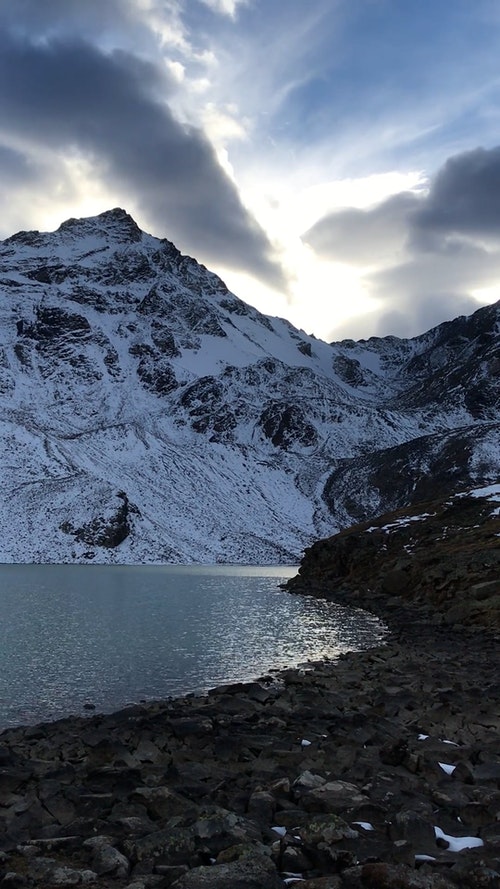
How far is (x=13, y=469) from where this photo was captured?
141125mm

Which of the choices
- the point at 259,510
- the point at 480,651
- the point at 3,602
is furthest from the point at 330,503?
the point at 480,651

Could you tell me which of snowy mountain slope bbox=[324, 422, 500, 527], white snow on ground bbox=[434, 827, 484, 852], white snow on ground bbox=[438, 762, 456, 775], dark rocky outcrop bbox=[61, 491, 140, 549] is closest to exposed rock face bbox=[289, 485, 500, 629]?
white snow on ground bbox=[438, 762, 456, 775]

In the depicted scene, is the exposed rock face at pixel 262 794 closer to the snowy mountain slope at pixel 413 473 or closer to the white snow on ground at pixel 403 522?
the white snow on ground at pixel 403 522

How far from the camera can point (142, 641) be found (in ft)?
107

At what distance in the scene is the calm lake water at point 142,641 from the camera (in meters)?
22.6

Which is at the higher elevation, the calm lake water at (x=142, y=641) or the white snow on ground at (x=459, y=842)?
the white snow on ground at (x=459, y=842)

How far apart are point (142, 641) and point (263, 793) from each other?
76.2 feet

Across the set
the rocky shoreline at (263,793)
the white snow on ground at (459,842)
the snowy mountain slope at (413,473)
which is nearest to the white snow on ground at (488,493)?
the rocky shoreline at (263,793)

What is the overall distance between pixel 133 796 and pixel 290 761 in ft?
11.9

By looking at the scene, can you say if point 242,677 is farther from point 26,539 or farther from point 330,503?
point 330,503

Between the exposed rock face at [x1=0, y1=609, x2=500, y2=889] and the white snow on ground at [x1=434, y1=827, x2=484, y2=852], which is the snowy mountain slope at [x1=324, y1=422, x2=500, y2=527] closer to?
the exposed rock face at [x1=0, y1=609, x2=500, y2=889]

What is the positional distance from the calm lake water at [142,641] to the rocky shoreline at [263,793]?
3.65 metres

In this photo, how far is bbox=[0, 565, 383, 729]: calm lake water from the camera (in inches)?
889

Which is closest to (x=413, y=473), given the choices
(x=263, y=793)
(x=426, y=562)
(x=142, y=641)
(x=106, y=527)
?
(x=106, y=527)
